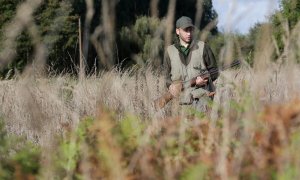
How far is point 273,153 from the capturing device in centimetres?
226

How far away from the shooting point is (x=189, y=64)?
7.24m

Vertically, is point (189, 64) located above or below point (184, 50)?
below

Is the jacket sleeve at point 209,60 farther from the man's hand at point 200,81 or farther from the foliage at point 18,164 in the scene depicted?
the foliage at point 18,164

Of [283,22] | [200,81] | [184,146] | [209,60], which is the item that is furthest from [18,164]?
[209,60]

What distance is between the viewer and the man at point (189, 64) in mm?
7078

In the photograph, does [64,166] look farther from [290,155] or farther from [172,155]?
[290,155]

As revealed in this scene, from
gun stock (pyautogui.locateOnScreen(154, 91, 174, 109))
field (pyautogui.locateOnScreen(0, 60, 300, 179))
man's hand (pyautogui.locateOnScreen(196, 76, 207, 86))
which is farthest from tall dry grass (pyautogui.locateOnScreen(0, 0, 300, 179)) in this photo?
man's hand (pyautogui.locateOnScreen(196, 76, 207, 86))

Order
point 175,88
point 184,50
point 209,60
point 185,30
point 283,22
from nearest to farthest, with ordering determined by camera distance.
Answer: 1. point 283,22
2. point 175,88
3. point 185,30
4. point 184,50
5. point 209,60

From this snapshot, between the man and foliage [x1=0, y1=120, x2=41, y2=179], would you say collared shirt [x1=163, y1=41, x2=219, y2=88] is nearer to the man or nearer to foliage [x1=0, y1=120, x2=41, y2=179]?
the man

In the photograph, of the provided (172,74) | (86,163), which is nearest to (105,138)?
(86,163)

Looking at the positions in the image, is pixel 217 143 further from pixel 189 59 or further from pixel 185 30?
pixel 189 59

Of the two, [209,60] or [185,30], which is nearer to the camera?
[185,30]

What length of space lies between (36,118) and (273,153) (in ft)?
2.86

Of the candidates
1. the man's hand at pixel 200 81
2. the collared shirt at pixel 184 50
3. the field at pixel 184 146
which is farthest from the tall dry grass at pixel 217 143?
the collared shirt at pixel 184 50
